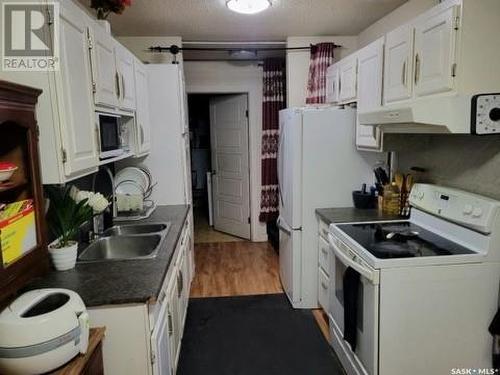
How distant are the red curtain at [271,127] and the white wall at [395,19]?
1145 millimetres

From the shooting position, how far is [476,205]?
1.87 m

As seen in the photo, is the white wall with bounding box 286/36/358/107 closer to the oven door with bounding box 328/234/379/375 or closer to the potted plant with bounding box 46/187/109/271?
the oven door with bounding box 328/234/379/375

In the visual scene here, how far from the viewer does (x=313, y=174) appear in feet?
9.60

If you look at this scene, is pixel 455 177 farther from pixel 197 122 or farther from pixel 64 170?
pixel 197 122

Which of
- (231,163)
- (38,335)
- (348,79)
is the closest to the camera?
(38,335)

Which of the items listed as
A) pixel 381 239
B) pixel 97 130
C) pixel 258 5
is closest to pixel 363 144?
pixel 381 239

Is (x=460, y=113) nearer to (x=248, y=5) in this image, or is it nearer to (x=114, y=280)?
(x=248, y=5)

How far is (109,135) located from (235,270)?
2.44 meters

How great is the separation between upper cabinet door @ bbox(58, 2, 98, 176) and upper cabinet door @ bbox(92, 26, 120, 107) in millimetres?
83

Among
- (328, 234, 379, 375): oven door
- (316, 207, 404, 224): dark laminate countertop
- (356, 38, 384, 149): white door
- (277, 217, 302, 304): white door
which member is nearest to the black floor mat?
(277, 217, 302, 304): white door

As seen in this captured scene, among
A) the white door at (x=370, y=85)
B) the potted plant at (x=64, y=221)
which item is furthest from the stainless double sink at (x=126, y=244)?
the white door at (x=370, y=85)

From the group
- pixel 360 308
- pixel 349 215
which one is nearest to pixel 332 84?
pixel 349 215

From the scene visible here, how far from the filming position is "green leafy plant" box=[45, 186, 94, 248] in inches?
68.5

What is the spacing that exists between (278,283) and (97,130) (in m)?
2.47
